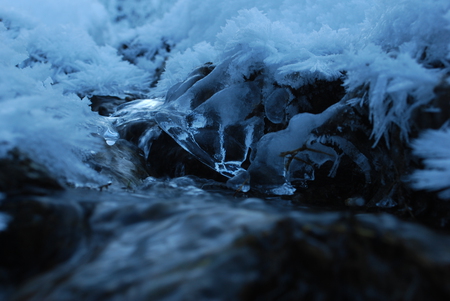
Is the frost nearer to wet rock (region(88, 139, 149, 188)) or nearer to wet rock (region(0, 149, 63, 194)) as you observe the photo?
wet rock (region(0, 149, 63, 194))

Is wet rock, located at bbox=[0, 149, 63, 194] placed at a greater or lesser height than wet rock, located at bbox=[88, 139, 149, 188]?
greater

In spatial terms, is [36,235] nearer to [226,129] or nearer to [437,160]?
[437,160]

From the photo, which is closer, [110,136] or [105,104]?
[110,136]

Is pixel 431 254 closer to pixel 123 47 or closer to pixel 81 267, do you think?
pixel 81 267

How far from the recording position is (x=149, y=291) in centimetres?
75

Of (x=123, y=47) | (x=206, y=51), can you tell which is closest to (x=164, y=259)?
(x=206, y=51)

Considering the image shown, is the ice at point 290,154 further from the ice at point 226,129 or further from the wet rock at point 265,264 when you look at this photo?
the wet rock at point 265,264

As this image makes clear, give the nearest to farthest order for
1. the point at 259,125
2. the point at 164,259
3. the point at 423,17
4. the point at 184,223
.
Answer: the point at 164,259, the point at 184,223, the point at 423,17, the point at 259,125

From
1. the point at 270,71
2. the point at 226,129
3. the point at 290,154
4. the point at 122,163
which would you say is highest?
the point at 270,71

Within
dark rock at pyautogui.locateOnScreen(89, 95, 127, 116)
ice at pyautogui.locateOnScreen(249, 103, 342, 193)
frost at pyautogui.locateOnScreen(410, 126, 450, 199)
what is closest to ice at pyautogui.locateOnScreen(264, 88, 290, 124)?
ice at pyautogui.locateOnScreen(249, 103, 342, 193)

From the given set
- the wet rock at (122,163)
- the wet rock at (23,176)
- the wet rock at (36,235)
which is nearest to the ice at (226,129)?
the wet rock at (122,163)

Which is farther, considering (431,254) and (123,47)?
(123,47)

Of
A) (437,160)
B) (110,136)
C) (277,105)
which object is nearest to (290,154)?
(277,105)

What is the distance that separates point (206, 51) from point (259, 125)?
1589 mm
